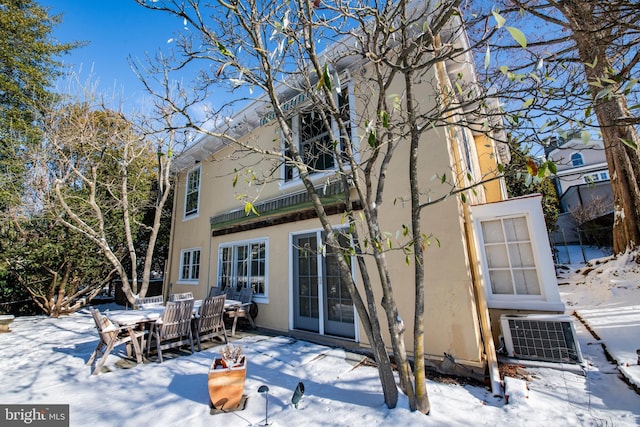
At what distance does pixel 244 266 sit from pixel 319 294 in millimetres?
2608

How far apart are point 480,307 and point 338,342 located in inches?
95.2

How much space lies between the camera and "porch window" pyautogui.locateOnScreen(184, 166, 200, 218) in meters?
9.64

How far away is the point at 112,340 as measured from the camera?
4.16m

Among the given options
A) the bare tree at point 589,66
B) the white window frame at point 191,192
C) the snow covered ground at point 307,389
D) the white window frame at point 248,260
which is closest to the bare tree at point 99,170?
the white window frame at point 191,192

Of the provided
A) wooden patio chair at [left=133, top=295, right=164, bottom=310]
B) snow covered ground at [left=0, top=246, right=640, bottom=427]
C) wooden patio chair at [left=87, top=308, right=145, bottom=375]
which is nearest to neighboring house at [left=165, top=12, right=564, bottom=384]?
snow covered ground at [left=0, top=246, right=640, bottom=427]

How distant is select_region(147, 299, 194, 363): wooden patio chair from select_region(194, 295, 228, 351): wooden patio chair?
177 mm

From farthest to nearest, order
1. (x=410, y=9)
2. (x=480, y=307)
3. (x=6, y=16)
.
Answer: (x=6, y=16)
(x=410, y=9)
(x=480, y=307)

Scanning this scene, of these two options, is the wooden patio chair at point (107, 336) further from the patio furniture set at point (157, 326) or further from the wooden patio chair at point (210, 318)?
the wooden patio chair at point (210, 318)

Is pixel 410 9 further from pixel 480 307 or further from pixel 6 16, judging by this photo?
pixel 6 16

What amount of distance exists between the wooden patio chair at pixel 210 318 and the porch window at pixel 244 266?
1336mm

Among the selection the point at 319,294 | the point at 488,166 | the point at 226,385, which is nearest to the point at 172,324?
the point at 226,385

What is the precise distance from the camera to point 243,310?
627 cm

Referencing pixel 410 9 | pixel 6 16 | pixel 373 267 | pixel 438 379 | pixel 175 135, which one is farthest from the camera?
pixel 6 16

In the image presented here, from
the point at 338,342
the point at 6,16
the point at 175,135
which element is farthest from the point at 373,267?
the point at 6,16
